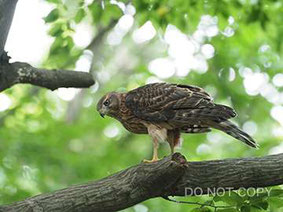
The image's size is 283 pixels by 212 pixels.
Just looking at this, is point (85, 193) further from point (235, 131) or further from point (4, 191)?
point (4, 191)

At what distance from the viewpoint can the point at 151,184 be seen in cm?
448

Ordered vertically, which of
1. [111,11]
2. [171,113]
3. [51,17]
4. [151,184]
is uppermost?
[111,11]

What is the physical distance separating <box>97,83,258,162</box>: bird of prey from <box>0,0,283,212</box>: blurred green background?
1109 millimetres

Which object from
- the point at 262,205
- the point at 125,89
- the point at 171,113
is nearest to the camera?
the point at 262,205

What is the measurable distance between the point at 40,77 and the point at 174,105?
4.14 feet

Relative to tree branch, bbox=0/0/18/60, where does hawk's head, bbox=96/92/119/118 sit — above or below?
above

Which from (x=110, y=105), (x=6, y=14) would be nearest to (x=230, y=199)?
(x=6, y=14)

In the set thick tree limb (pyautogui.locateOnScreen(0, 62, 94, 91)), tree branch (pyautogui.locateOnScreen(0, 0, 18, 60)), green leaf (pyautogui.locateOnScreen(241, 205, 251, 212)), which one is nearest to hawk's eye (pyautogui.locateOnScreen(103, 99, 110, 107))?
thick tree limb (pyautogui.locateOnScreen(0, 62, 94, 91))

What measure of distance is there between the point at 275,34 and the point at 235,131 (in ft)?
13.4

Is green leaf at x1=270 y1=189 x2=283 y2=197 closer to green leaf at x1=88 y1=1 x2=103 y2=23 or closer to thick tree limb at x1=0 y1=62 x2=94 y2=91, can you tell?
thick tree limb at x1=0 y1=62 x2=94 y2=91

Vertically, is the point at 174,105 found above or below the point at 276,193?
above

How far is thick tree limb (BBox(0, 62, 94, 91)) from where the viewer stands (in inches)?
203

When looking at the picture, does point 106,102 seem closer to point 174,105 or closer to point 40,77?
point 174,105

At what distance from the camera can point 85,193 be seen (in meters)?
4.58
